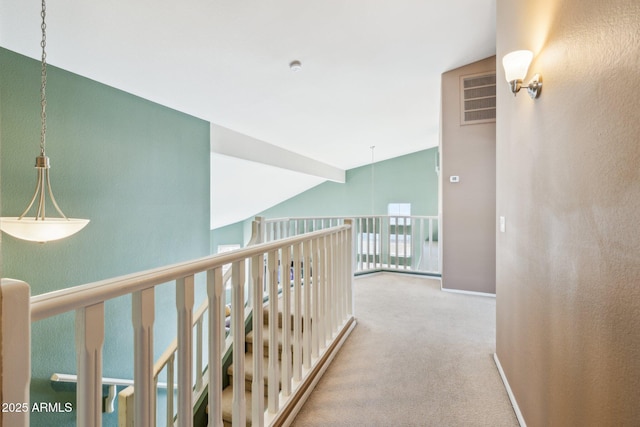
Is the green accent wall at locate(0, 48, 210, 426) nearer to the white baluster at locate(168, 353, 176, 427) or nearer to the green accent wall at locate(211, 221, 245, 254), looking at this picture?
the white baluster at locate(168, 353, 176, 427)

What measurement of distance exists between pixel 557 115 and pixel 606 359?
0.88 metres

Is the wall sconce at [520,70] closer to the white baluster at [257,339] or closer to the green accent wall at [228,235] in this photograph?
the white baluster at [257,339]

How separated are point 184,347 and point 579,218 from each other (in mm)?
1363

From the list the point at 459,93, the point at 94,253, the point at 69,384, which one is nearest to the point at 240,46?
the point at 94,253

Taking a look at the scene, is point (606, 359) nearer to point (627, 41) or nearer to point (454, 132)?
point (627, 41)

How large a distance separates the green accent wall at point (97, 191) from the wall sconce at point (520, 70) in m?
2.98

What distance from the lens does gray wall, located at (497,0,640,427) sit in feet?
2.50

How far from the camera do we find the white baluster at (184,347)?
0.92 meters

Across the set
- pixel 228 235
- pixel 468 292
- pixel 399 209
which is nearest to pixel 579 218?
pixel 468 292

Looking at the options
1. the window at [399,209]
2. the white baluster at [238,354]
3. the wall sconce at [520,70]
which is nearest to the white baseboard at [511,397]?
the white baluster at [238,354]

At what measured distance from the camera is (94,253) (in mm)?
2650

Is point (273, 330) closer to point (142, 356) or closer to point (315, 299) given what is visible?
point (315, 299)

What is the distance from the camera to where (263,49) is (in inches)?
104

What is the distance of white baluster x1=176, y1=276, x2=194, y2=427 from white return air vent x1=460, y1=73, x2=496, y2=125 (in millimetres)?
4018
